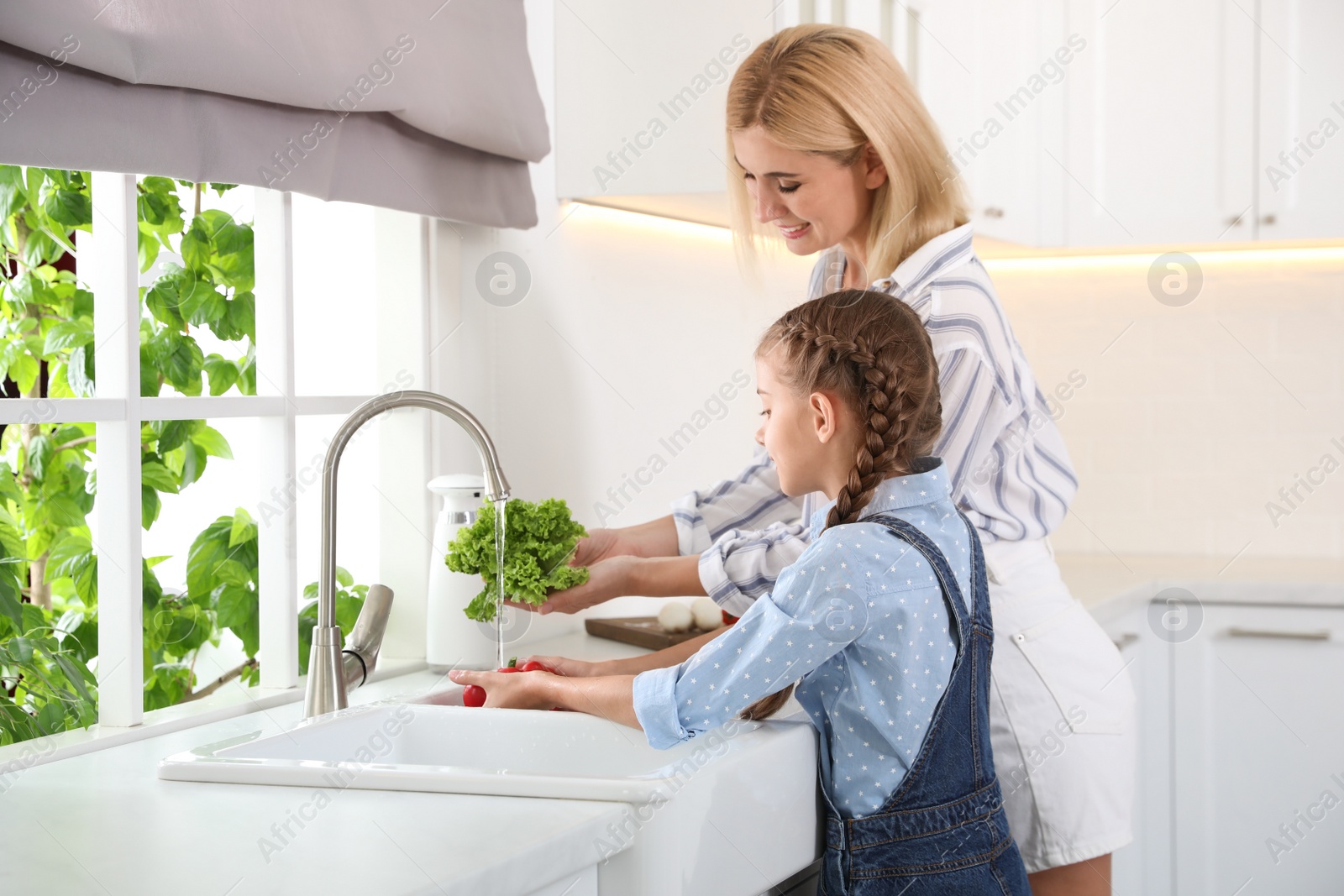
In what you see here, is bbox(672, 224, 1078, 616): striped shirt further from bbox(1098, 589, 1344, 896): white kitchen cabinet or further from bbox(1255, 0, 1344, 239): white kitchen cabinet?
bbox(1255, 0, 1344, 239): white kitchen cabinet

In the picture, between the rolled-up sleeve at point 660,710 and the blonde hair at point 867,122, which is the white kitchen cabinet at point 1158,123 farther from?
the rolled-up sleeve at point 660,710

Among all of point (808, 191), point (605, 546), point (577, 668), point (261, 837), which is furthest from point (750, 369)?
point (261, 837)

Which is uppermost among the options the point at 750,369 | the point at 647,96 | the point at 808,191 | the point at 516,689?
the point at 647,96

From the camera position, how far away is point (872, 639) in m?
1.01

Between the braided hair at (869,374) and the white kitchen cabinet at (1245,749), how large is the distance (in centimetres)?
121

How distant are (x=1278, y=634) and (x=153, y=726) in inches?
70.5

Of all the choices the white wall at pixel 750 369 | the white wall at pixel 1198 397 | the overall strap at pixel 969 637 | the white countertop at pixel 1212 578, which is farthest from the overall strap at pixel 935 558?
the white wall at pixel 1198 397

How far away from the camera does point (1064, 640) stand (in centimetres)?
121

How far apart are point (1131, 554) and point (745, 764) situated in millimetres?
1778

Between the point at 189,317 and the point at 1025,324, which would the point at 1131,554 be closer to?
the point at 1025,324

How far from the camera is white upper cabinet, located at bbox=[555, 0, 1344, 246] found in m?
2.03

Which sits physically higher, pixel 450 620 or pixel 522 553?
pixel 522 553

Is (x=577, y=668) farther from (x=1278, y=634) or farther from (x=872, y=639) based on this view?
(x=1278, y=634)

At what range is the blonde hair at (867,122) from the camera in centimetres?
126
